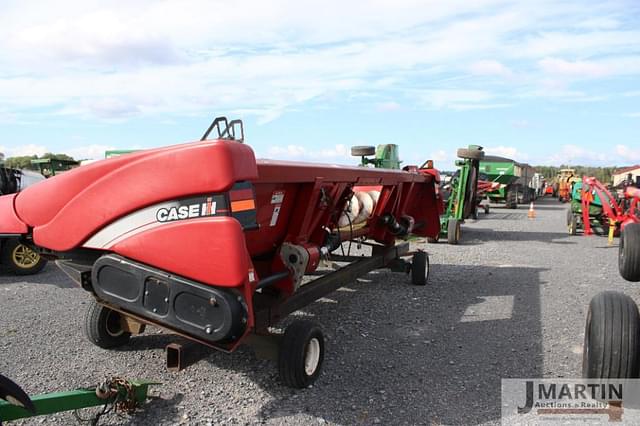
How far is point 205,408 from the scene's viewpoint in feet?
10.9

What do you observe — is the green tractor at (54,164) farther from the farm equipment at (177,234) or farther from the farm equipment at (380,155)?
the farm equipment at (177,234)

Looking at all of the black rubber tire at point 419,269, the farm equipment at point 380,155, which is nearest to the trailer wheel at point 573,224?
the farm equipment at point 380,155

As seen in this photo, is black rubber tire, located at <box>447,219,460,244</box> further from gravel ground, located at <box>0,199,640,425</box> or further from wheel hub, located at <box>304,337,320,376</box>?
wheel hub, located at <box>304,337,320,376</box>

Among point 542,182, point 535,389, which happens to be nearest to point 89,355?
point 535,389

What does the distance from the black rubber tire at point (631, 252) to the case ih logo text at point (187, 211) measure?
3761 millimetres

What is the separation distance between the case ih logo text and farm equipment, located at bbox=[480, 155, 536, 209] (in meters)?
18.5

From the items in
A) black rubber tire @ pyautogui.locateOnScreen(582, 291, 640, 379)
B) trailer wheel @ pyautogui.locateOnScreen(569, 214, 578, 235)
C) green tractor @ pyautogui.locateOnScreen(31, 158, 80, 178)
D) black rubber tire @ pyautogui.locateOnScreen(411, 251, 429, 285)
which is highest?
green tractor @ pyautogui.locateOnScreen(31, 158, 80, 178)

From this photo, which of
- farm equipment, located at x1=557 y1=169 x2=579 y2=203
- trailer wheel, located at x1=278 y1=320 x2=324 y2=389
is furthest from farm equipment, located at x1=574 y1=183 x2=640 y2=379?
farm equipment, located at x1=557 y1=169 x2=579 y2=203

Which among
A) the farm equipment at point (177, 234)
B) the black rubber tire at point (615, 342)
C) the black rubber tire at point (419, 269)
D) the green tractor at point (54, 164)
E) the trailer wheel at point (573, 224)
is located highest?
the green tractor at point (54, 164)

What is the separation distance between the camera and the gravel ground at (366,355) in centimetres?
334

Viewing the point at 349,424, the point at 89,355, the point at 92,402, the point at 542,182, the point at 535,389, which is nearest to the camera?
the point at 92,402

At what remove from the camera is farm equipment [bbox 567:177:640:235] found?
1127 centimetres

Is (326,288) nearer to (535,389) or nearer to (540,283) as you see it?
(535,389)

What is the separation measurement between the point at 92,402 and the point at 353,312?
306 centimetres
